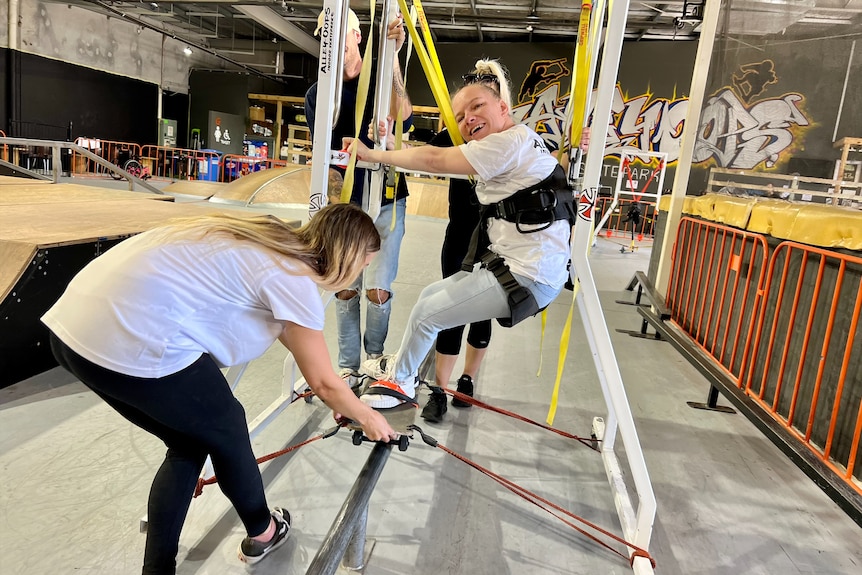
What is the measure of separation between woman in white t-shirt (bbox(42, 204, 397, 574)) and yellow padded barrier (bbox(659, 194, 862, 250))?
89.0 inches

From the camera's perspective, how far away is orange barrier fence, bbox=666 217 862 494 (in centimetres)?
222

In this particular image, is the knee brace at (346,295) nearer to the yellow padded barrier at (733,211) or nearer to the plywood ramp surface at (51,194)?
the yellow padded barrier at (733,211)

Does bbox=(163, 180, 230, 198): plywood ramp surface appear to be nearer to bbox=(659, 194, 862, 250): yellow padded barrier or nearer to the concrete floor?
the concrete floor

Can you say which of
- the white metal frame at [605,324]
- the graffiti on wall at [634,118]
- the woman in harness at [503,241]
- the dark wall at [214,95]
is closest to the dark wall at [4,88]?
the dark wall at [214,95]

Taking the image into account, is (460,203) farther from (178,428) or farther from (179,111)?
(179,111)

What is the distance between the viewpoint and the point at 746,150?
5.73 metres

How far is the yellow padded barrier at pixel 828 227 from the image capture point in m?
2.32

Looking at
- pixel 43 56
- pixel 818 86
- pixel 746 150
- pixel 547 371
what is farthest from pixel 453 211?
pixel 43 56

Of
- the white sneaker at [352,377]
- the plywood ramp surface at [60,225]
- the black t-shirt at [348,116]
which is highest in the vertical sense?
the black t-shirt at [348,116]

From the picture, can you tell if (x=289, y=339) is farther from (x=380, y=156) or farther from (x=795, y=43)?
(x=795, y=43)

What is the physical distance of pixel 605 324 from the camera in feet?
6.16

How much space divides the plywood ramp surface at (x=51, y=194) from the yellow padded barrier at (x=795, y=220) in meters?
5.33

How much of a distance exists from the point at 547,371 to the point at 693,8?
6788 millimetres

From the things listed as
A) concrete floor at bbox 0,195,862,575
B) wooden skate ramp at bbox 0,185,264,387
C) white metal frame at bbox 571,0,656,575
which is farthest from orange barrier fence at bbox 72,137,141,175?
white metal frame at bbox 571,0,656,575
